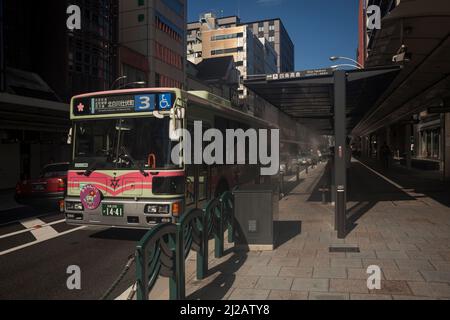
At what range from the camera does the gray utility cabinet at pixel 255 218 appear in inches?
281

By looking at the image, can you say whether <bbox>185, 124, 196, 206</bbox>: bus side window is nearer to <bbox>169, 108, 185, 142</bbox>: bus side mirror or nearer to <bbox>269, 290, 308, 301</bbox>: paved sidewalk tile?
<bbox>169, 108, 185, 142</bbox>: bus side mirror

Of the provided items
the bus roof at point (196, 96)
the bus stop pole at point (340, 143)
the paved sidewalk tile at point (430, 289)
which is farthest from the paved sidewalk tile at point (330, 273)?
the bus roof at point (196, 96)

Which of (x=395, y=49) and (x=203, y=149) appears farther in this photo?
(x=395, y=49)

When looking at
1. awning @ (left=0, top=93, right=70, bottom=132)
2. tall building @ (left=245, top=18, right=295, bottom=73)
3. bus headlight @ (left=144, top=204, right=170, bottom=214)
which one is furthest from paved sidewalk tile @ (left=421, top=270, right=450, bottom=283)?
→ tall building @ (left=245, top=18, right=295, bottom=73)

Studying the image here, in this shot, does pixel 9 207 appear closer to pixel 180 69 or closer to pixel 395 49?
pixel 395 49

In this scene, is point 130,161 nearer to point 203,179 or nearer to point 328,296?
point 203,179

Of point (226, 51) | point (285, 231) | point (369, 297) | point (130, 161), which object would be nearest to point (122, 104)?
point (130, 161)

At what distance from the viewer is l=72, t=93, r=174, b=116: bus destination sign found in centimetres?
757

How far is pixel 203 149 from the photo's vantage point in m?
8.88

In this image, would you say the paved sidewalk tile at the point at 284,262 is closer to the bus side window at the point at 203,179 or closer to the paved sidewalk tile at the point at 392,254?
the paved sidewalk tile at the point at 392,254

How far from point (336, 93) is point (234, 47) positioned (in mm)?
97112

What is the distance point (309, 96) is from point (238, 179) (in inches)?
139

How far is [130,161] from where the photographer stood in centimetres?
758
